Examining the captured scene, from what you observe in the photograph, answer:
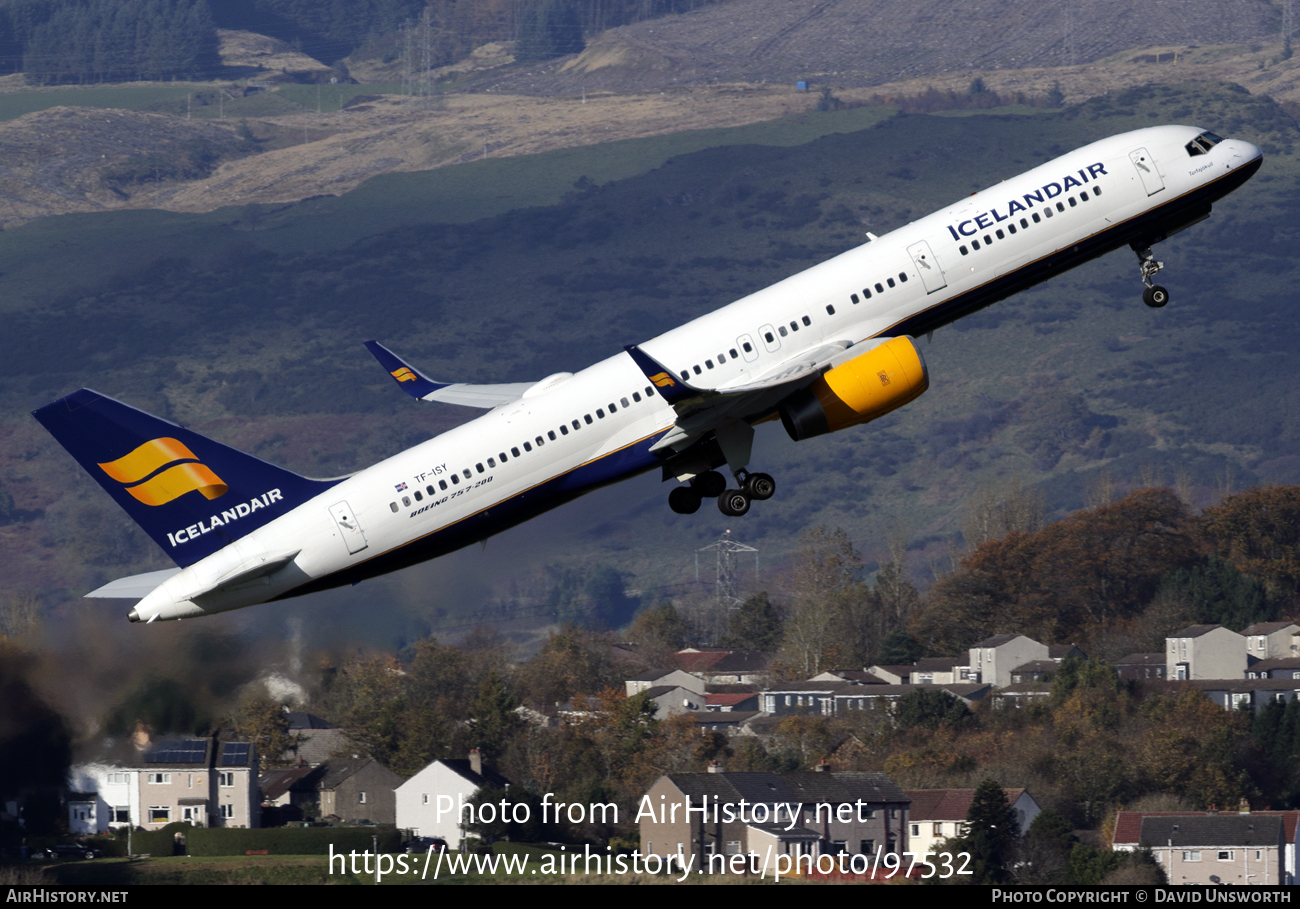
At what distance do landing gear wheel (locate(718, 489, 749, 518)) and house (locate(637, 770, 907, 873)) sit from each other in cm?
3542

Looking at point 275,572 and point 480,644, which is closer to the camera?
point 275,572

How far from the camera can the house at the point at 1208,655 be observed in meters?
162

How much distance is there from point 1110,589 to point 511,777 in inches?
3652

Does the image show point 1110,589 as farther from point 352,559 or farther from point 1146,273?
point 352,559

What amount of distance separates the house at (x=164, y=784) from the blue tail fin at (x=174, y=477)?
1635 centimetres

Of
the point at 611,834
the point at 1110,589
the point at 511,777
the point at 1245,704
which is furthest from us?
the point at 1110,589

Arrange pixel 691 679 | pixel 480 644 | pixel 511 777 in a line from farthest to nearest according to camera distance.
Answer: pixel 691 679 → pixel 480 644 → pixel 511 777

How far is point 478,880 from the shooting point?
81812 millimetres

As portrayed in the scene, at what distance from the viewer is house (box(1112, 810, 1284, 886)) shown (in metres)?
97.1

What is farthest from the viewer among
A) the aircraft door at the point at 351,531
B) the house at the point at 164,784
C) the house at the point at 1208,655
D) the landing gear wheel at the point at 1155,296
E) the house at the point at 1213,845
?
the house at the point at 1208,655

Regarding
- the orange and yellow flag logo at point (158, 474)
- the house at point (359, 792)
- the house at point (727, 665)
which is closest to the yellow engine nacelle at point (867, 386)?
the orange and yellow flag logo at point (158, 474)

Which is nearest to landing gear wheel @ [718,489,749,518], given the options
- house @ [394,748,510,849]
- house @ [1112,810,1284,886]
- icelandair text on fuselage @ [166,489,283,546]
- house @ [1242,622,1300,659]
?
icelandair text on fuselage @ [166,489,283,546]

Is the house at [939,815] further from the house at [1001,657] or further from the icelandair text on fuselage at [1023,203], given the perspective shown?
the house at [1001,657]

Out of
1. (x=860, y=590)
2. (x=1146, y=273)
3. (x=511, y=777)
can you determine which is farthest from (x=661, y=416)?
(x=860, y=590)
